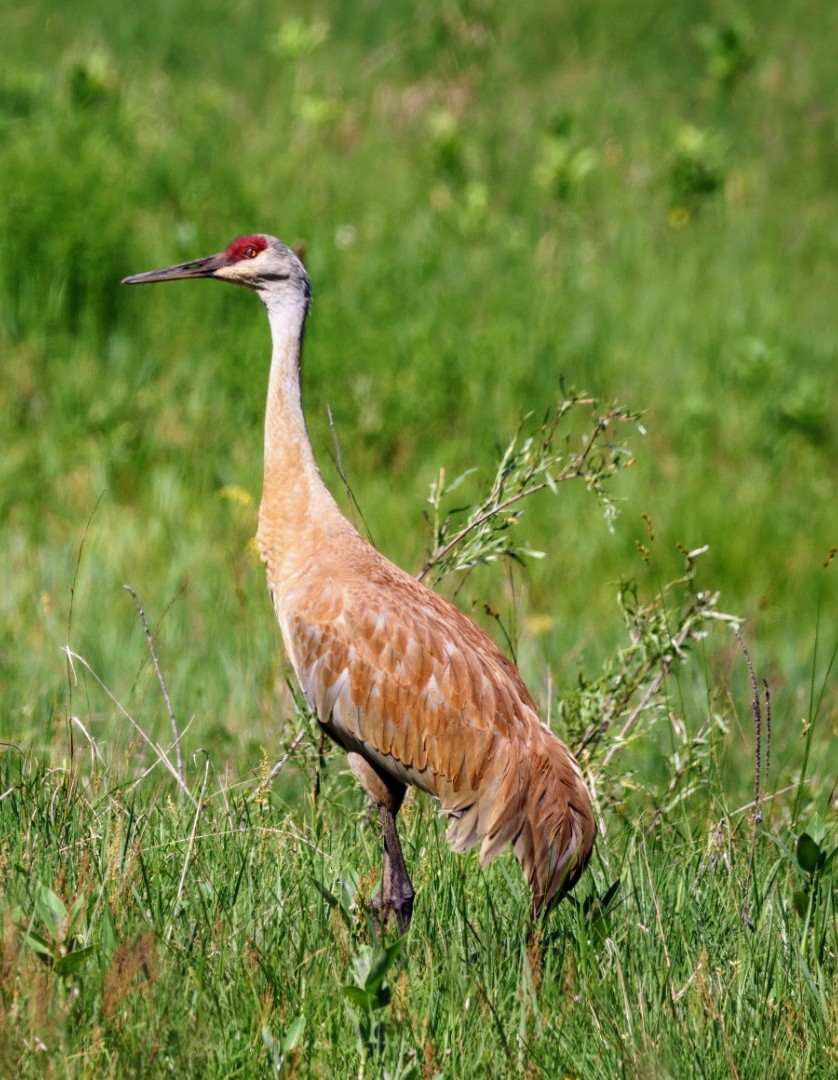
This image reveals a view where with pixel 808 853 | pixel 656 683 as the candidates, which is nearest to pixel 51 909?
pixel 808 853

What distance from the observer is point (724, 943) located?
395cm

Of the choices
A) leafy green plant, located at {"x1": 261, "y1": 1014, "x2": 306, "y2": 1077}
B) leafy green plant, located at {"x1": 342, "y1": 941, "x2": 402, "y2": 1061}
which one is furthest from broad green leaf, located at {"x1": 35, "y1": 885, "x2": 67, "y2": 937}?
leafy green plant, located at {"x1": 342, "y1": 941, "x2": 402, "y2": 1061}

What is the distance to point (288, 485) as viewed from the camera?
4844mm

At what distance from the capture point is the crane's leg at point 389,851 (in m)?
4.11

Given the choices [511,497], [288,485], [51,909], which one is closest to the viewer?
[51,909]

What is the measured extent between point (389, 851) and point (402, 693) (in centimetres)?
47

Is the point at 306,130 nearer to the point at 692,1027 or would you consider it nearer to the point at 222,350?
the point at 222,350

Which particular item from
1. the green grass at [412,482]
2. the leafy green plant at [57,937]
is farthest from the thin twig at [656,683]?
the leafy green plant at [57,937]

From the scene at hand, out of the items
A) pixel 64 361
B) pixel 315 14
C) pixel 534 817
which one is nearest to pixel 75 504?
pixel 64 361

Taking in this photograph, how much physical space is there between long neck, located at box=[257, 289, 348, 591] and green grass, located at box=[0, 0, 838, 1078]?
0.51 metres

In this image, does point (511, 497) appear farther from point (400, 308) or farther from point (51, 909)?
point (400, 308)

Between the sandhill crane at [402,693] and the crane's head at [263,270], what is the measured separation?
32 centimetres

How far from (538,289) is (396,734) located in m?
6.79

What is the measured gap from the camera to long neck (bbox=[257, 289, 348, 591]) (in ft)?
15.6
